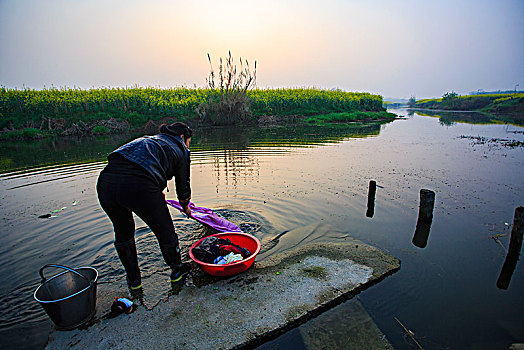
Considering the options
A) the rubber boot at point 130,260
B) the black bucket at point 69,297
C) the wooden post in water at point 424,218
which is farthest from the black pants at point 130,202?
the wooden post in water at point 424,218

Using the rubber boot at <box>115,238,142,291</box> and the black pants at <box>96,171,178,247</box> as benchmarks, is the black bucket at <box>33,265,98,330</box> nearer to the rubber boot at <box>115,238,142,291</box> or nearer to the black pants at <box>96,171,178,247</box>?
the rubber boot at <box>115,238,142,291</box>

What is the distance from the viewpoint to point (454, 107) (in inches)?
2608

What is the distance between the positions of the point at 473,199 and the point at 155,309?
791 cm

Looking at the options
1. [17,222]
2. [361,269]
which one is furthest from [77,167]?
[361,269]

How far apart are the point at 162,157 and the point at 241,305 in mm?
2002

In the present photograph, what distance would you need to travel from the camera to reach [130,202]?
3.13 meters

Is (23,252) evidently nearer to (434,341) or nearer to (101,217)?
(101,217)

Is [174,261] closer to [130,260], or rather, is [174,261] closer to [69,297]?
[130,260]

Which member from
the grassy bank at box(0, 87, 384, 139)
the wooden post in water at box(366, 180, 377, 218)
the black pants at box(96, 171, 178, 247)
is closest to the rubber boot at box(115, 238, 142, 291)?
the black pants at box(96, 171, 178, 247)

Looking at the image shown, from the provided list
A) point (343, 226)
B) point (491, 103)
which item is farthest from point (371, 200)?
point (491, 103)

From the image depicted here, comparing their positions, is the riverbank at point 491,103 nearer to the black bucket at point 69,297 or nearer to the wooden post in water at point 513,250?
the wooden post in water at point 513,250

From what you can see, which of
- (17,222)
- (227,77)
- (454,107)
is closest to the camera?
(17,222)

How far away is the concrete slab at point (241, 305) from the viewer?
2879 mm

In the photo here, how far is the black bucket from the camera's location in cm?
286
